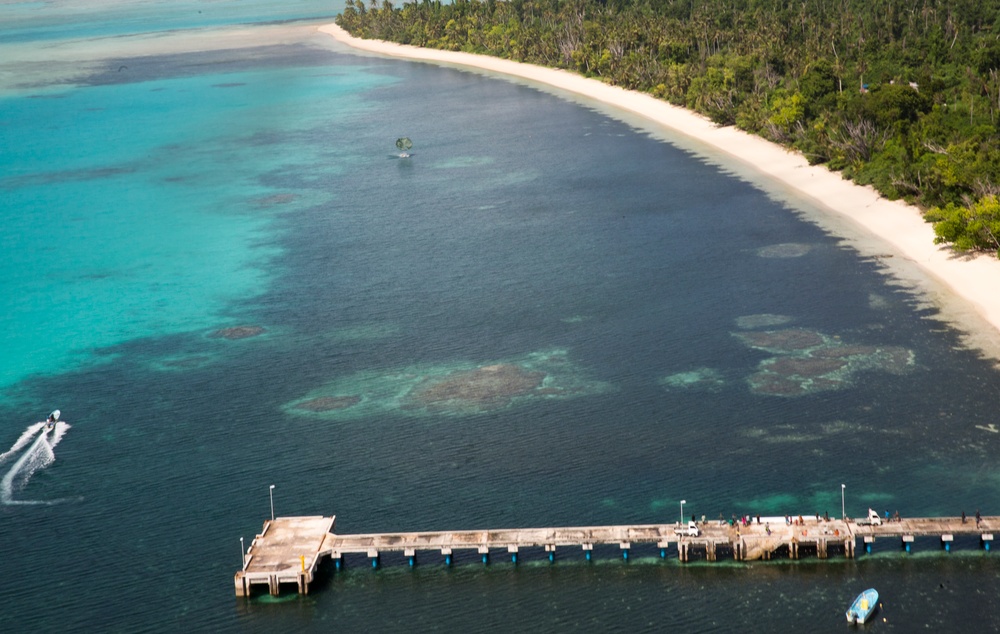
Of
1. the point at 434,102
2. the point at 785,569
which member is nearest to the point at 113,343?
the point at 785,569

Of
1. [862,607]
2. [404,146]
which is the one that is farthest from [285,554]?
[404,146]

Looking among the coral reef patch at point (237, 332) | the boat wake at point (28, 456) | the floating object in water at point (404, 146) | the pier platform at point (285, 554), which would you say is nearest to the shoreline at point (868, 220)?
Result: the floating object in water at point (404, 146)

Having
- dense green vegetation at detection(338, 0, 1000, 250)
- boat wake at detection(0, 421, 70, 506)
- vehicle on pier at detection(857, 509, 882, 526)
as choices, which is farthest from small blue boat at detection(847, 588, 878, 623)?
dense green vegetation at detection(338, 0, 1000, 250)

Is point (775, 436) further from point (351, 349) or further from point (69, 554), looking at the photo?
point (69, 554)

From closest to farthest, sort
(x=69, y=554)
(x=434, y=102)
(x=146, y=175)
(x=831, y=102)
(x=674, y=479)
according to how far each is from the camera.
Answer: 1. (x=69, y=554)
2. (x=674, y=479)
3. (x=831, y=102)
4. (x=146, y=175)
5. (x=434, y=102)

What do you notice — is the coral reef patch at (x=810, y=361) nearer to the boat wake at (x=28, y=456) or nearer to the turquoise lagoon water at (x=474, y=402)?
the turquoise lagoon water at (x=474, y=402)

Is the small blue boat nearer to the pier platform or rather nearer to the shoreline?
the pier platform
